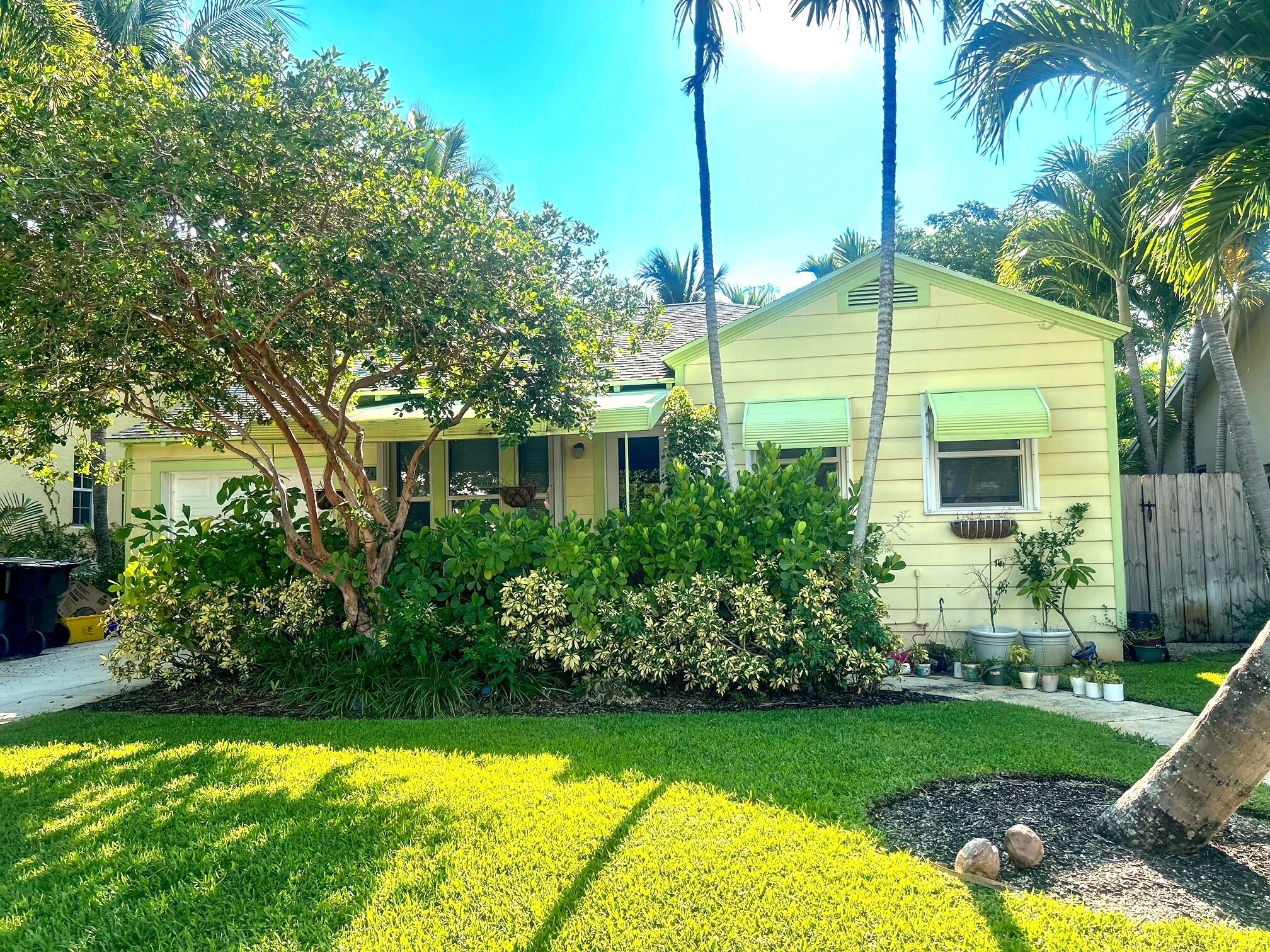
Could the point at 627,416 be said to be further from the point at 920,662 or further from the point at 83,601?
the point at 83,601

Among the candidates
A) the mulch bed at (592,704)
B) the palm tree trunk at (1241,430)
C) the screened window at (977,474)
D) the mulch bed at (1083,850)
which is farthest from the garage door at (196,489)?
the palm tree trunk at (1241,430)

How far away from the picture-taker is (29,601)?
36.6 feet

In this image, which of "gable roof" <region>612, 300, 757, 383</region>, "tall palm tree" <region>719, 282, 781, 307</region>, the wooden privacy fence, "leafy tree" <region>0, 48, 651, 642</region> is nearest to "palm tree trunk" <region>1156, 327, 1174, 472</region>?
the wooden privacy fence

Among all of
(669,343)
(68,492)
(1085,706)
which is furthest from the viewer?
(68,492)

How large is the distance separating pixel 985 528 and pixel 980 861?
21.2ft

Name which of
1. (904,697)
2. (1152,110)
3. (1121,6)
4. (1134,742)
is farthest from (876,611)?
(1121,6)

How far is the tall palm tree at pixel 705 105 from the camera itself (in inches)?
318

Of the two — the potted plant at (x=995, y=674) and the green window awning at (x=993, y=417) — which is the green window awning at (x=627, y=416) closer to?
the green window awning at (x=993, y=417)

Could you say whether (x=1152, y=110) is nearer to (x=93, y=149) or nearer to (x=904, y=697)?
(x=904, y=697)

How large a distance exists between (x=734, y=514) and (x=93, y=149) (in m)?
6.13

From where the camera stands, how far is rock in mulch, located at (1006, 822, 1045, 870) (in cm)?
348

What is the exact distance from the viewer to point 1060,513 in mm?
9117

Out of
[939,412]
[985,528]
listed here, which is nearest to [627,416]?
[939,412]

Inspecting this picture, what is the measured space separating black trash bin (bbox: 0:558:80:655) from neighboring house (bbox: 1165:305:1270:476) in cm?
1880
